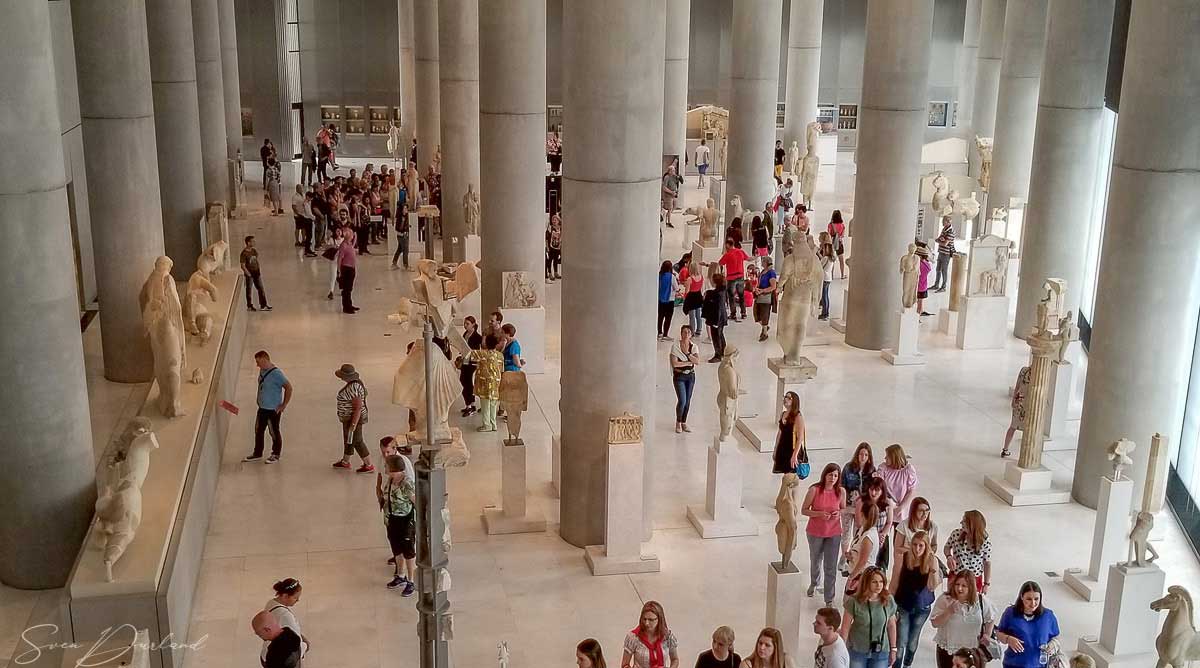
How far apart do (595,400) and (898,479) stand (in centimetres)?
307

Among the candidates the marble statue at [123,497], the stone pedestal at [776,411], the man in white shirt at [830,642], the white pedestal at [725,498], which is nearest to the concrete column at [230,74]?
the stone pedestal at [776,411]

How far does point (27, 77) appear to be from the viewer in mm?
10680

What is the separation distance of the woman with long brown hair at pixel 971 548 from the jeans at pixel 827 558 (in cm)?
119

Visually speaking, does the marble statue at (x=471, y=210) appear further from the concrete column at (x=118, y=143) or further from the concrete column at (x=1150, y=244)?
the concrete column at (x=1150, y=244)

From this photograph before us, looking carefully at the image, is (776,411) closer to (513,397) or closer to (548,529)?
(548,529)

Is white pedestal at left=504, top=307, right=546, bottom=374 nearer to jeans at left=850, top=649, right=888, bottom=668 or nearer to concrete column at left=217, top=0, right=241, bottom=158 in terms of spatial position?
jeans at left=850, top=649, right=888, bottom=668

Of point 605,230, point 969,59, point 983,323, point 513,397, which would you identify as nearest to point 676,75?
→ point 969,59

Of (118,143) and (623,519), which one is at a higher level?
(118,143)

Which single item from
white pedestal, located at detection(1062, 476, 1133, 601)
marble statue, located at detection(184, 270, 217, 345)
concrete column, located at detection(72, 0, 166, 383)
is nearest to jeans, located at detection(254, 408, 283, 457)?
marble statue, located at detection(184, 270, 217, 345)

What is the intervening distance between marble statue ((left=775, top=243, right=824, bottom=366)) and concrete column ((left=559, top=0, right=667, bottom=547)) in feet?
10.3

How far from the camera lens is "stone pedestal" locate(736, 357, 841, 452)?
15.6m

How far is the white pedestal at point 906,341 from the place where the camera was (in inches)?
794

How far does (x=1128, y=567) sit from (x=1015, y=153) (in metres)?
16.6

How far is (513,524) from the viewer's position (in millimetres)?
13383
